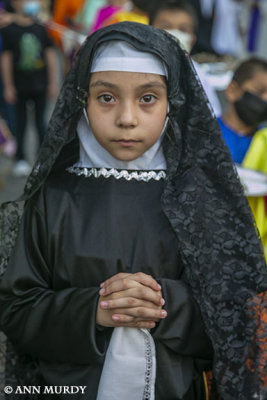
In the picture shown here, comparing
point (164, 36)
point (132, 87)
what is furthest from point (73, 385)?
point (164, 36)

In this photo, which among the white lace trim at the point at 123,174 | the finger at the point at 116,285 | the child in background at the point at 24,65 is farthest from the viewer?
the child in background at the point at 24,65

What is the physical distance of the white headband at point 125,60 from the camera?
202 cm

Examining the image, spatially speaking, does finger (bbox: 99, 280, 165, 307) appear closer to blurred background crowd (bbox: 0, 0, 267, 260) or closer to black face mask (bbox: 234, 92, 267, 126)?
blurred background crowd (bbox: 0, 0, 267, 260)

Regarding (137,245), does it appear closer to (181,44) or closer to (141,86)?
(141,86)

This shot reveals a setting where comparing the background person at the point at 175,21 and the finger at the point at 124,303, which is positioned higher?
the background person at the point at 175,21

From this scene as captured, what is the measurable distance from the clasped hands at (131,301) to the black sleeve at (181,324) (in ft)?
0.18

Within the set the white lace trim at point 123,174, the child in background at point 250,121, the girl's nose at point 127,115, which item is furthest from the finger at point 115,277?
the child in background at point 250,121

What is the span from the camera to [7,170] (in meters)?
7.32

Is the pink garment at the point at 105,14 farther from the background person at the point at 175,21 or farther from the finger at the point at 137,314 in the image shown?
the finger at the point at 137,314

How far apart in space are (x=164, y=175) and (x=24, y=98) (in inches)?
214

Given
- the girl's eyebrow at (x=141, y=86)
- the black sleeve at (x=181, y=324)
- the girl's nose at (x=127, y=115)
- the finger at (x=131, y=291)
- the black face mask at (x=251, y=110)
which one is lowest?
the black sleeve at (x=181, y=324)

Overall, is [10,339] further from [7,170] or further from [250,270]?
[7,170]

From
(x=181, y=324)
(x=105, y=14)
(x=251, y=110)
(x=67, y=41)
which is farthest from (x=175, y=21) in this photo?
(x=67, y=41)

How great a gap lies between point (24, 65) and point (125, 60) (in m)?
5.28
